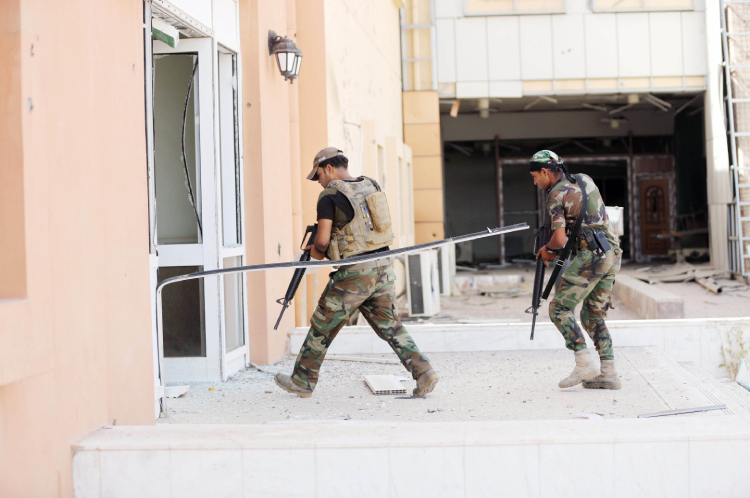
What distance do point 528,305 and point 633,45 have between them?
19.3 feet

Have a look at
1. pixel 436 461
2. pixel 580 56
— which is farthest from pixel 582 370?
pixel 580 56

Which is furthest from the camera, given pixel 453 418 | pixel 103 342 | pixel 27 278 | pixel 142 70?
pixel 453 418

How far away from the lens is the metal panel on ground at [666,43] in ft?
48.7

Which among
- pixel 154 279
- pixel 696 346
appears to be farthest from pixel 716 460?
pixel 696 346

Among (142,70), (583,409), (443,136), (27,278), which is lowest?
(583,409)

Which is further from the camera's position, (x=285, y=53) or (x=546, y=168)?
(x=285, y=53)

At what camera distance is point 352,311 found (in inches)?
177

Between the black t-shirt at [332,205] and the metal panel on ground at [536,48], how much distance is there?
37.7ft

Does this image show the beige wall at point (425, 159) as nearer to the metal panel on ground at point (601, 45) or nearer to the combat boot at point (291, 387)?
the metal panel on ground at point (601, 45)

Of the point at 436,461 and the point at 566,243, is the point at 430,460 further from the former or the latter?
the point at 566,243

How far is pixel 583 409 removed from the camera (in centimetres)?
445

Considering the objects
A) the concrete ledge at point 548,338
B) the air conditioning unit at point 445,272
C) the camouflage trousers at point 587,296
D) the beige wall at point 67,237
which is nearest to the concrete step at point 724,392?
the concrete ledge at point 548,338

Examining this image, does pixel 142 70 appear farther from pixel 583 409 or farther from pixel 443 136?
pixel 443 136

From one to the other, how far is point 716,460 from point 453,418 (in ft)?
5.32
